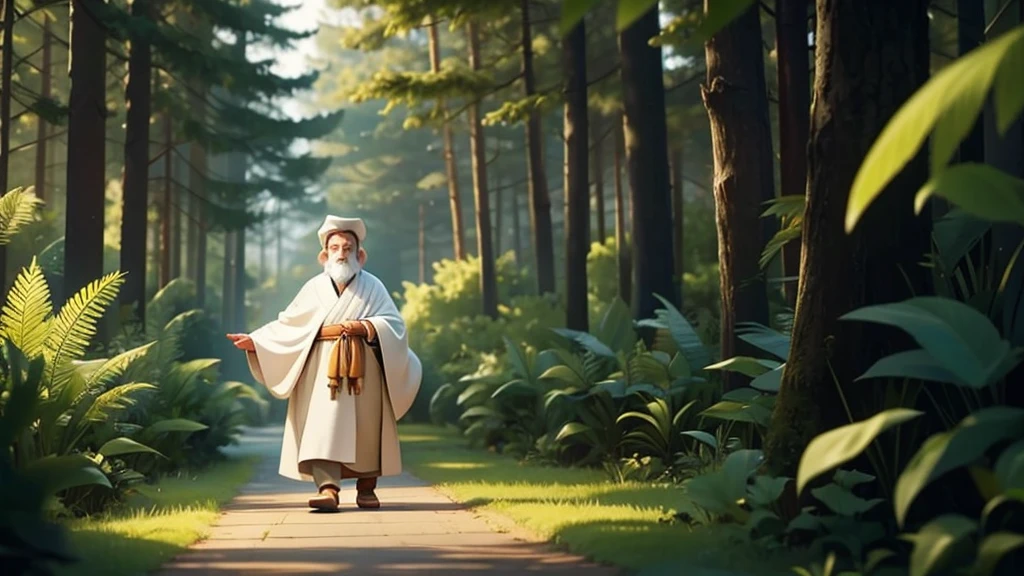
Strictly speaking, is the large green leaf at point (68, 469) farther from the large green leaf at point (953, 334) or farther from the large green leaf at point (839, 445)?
the large green leaf at point (953, 334)

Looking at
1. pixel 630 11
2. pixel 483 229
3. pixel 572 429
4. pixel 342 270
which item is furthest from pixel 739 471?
pixel 483 229

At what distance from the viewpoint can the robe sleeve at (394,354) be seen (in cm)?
1098

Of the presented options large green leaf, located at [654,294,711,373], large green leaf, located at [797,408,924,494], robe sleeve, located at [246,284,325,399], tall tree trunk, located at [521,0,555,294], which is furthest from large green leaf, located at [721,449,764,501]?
tall tree trunk, located at [521,0,555,294]

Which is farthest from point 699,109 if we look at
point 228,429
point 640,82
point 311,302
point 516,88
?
point 311,302

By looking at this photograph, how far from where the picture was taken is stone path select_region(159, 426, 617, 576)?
664 centimetres

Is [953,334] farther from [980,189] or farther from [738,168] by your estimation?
[738,168]

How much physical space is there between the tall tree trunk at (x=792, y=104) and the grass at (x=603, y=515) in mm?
2233

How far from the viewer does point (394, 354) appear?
11.0 meters

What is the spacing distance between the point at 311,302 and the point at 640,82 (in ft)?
24.3

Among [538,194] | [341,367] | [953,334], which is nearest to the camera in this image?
[953,334]

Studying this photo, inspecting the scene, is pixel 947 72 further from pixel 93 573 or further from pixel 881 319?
pixel 93 573

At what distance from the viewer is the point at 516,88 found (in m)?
36.4

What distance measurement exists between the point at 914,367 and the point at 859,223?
1262 millimetres

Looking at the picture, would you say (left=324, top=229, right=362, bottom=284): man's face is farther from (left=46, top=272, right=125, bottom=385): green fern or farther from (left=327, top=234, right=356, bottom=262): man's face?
(left=46, top=272, right=125, bottom=385): green fern
